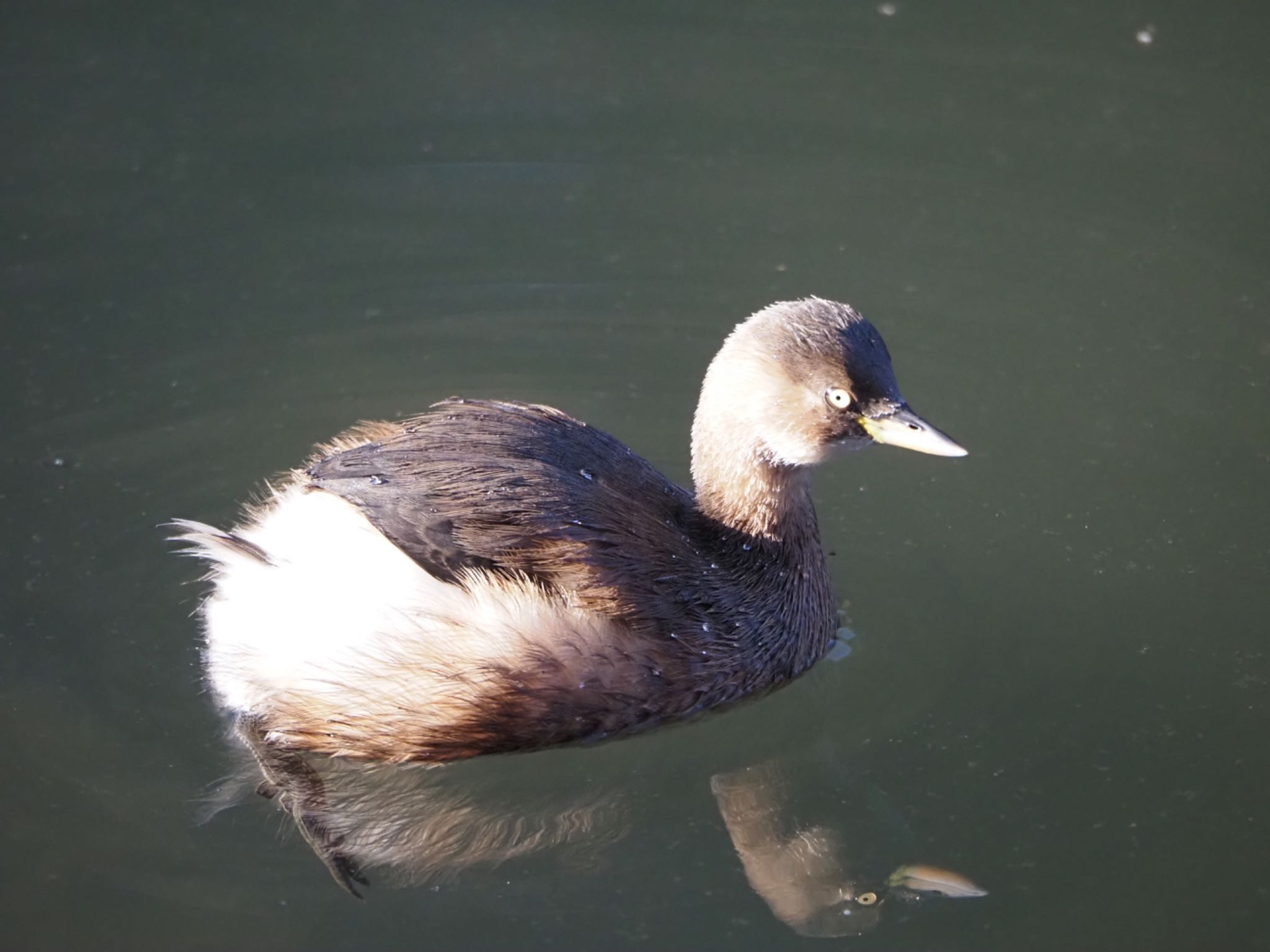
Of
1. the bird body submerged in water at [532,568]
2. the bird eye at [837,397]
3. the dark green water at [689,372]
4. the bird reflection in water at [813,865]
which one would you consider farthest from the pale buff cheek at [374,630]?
the bird eye at [837,397]

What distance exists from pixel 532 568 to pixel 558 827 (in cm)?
69

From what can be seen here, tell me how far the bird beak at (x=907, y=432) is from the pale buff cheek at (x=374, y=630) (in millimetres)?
938

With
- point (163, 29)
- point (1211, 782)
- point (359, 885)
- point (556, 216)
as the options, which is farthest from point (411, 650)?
point (163, 29)

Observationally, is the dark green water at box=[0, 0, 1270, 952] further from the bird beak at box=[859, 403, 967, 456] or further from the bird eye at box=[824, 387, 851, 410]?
the bird eye at box=[824, 387, 851, 410]

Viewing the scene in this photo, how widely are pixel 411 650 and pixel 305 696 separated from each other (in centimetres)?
32

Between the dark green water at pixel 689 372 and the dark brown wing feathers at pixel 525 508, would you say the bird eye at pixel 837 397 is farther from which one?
the dark green water at pixel 689 372

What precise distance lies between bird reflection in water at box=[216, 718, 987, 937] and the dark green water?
48 millimetres

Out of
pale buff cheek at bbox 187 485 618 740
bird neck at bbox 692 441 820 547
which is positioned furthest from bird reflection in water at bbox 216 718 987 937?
bird neck at bbox 692 441 820 547

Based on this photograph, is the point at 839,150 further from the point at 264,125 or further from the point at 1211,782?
the point at 1211,782

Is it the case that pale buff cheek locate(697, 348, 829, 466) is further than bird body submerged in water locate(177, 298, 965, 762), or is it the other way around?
pale buff cheek locate(697, 348, 829, 466)

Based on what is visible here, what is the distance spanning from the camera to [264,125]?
21.4 feet

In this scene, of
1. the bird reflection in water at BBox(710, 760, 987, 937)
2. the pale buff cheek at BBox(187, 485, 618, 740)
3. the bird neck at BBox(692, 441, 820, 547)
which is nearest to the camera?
the bird reflection in water at BBox(710, 760, 987, 937)

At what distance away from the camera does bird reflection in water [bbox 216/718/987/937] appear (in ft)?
12.6

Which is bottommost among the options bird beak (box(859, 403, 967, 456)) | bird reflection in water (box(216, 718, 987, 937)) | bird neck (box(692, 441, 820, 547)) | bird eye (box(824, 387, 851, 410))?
bird reflection in water (box(216, 718, 987, 937))
